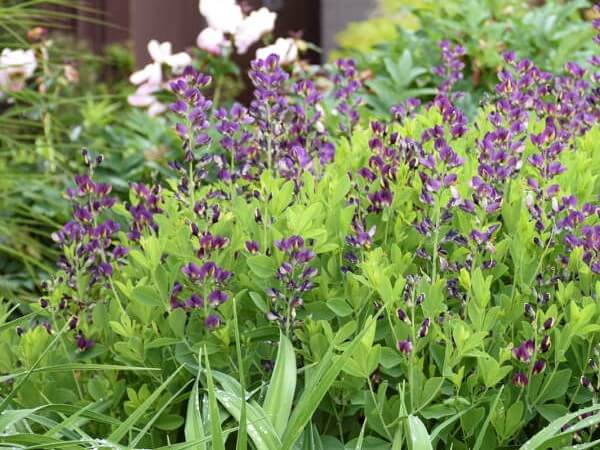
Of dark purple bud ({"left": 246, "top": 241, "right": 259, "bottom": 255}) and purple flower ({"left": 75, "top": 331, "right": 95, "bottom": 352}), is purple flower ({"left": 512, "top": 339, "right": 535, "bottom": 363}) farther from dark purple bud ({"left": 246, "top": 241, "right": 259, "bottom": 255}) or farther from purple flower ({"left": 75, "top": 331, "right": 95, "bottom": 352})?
purple flower ({"left": 75, "top": 331, "right": 95, "bottom": 352})

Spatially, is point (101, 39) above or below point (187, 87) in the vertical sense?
below

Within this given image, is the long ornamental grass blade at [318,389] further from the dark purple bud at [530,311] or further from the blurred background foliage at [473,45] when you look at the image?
the blurred background foliage at [473,45]

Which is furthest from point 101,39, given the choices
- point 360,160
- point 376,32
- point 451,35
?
point 360,160

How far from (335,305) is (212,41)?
2472mm

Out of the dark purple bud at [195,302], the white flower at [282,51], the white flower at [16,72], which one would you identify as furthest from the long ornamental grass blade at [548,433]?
the white flower at [16,72]

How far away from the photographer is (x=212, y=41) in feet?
13.1

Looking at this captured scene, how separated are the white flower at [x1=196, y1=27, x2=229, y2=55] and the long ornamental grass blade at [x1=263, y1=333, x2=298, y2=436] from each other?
8.21 feet

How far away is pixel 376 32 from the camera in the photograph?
21.2ft

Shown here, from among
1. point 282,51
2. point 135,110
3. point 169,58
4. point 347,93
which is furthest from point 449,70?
point 135,110

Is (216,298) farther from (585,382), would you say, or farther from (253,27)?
(253,27)

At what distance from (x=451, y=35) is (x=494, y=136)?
8.34 feet

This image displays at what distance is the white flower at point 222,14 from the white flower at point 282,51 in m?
0.17

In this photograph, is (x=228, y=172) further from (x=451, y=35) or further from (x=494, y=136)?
(x=451, y=35)

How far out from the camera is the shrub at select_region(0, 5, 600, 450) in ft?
5.30
